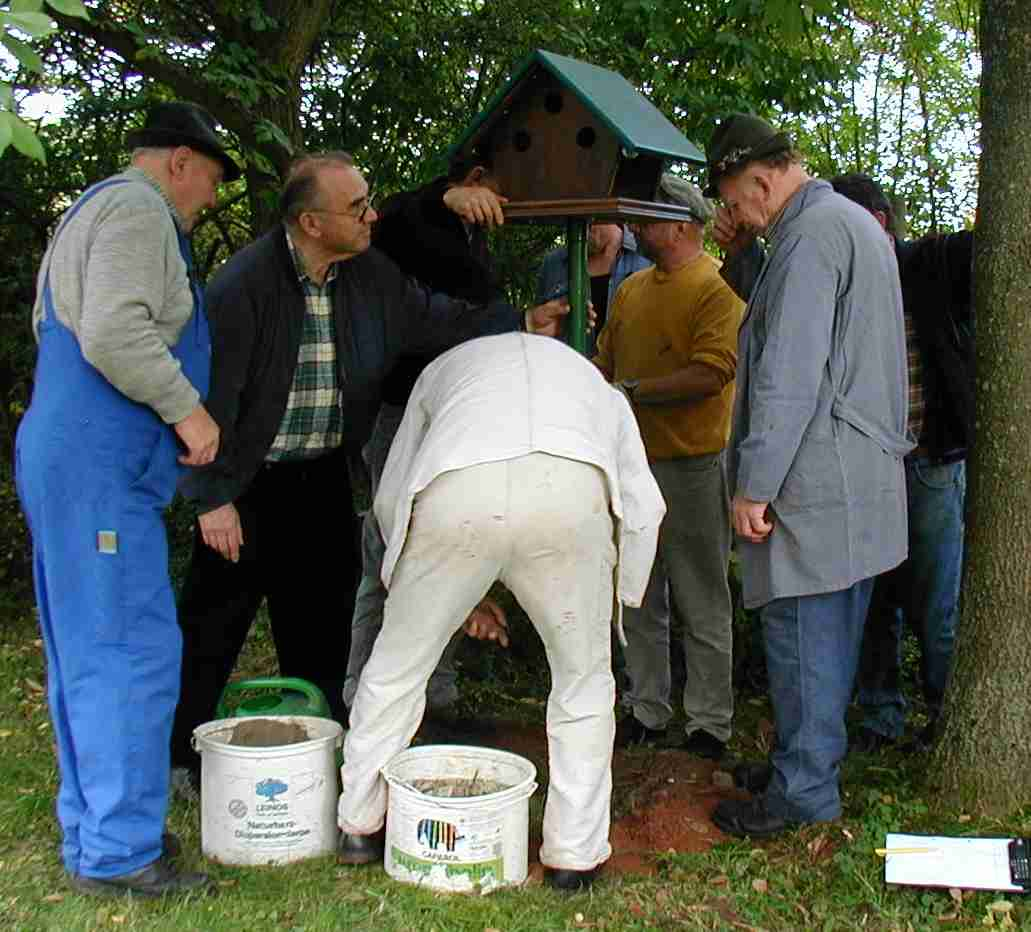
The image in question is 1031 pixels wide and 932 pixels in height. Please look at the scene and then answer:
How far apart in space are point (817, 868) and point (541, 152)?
7.79ft

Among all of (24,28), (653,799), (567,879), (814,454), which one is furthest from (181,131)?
(653,799)

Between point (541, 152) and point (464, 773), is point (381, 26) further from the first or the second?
point (464, 773)

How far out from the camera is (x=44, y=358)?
3.20 metres

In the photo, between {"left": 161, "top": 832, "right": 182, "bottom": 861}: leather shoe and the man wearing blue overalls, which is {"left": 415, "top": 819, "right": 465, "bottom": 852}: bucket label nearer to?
the man wearing blue overalls

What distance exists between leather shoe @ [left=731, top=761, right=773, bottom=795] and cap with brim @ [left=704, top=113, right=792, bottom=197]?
1996mm

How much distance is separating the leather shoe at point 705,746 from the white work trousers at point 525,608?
1.20 m

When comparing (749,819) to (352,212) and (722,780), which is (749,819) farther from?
(352,212)

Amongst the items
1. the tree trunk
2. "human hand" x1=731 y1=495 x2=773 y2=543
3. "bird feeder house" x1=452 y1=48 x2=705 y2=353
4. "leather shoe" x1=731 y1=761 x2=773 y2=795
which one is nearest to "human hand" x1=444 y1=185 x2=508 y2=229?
"bird feeder house" x1=452 y1=48 x2=705 y2=353

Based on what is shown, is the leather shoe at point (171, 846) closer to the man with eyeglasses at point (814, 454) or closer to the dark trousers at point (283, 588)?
the dark trousers at point (283, 588)

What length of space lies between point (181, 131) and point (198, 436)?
88 cm

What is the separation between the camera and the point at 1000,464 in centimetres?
355

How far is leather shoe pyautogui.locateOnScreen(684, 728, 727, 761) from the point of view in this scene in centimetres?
457

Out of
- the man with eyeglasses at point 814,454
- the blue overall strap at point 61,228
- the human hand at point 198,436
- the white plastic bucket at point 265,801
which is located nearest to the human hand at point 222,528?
the human hand at point 198,436

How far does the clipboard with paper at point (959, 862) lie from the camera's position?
127 inches
